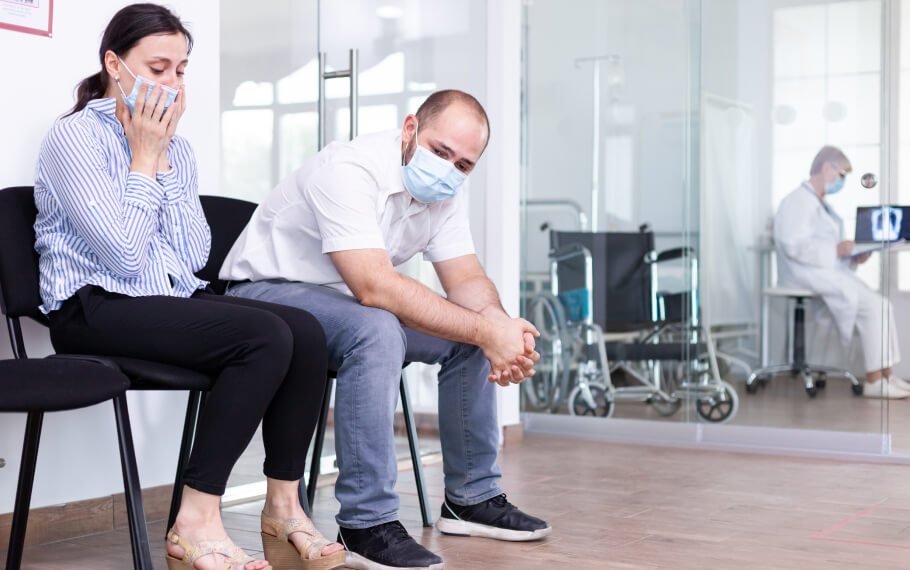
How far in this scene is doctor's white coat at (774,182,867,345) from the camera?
3.74 metres

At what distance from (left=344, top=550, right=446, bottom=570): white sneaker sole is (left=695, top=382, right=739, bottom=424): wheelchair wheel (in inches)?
82.1

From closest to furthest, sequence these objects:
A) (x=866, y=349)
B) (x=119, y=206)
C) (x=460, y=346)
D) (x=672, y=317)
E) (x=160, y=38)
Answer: (x=119, y=206) → (x=160, y=38) → (x=460, y=346) → (x=866, y=349) → (x=672, y=317)

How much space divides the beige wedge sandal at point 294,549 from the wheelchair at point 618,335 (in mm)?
2217

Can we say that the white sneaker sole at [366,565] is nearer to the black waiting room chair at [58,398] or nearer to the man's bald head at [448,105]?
the black waiting room chair at [58,398]

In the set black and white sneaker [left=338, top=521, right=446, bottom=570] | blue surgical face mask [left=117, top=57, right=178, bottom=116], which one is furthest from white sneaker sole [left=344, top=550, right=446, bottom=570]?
blue surgical face mask [left=117, top=57, right=178, bottom=116]

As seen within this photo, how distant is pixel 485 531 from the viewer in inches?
92.0

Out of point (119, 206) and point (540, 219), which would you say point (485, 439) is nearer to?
point (119, 206)

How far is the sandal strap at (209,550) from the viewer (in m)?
1.86

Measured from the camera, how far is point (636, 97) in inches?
162

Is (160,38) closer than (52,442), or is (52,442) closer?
(160,38)

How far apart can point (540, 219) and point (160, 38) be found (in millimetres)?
2409

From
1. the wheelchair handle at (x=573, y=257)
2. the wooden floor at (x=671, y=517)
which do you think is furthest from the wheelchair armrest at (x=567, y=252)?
the wooden floor at (x=671, y=517)

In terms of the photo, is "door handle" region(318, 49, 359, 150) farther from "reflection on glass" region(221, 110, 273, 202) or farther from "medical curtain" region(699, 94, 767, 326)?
"medical curtain" region(699, 94, 767, 326)

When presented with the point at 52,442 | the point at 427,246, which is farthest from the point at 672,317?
the point at 52,442
